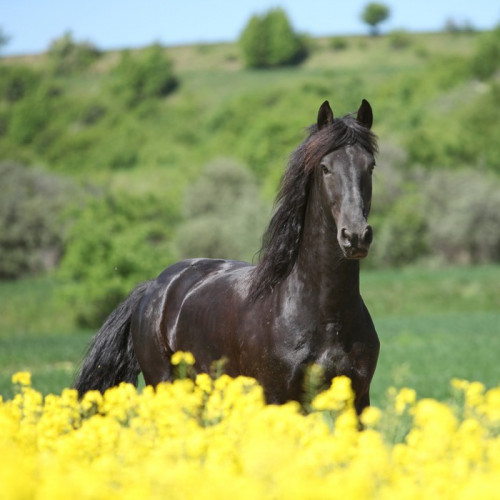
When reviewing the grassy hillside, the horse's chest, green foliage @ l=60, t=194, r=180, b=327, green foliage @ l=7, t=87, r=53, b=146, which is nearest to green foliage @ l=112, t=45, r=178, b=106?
the grassy hillside

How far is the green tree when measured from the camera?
16250 centimetres

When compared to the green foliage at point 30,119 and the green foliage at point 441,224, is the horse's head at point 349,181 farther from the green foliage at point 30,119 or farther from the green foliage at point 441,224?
the green foliage at point 30,119

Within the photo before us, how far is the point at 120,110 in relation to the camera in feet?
436

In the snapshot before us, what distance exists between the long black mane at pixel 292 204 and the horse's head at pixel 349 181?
0.01 meters

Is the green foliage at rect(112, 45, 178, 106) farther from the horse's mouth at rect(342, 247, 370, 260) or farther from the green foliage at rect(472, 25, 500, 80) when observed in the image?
the horse's mouth at rect(342, 247, 370, 260)

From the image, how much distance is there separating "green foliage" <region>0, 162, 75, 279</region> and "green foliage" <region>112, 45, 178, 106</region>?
67166 mm

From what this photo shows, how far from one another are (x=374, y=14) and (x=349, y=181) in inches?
6446

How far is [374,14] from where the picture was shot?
164 metres

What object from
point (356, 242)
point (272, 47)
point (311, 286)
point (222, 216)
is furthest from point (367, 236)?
point (272, 47)

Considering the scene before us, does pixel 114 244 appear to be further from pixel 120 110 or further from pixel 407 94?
pixel 120 110

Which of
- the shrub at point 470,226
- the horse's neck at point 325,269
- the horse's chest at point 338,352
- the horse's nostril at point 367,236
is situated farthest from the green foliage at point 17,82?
the horse's nostril at point 367,236

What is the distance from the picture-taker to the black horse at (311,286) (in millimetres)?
6234

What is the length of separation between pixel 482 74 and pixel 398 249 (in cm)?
5917

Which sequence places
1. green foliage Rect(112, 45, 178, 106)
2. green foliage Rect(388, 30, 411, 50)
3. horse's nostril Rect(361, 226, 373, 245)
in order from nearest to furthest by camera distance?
1. horse's nostril Rect(361, 226, 373, 245)
2. green foliage Rect(112, 45, 178, 106)
3. green foliage Rect(388, 30, 411, 50)
